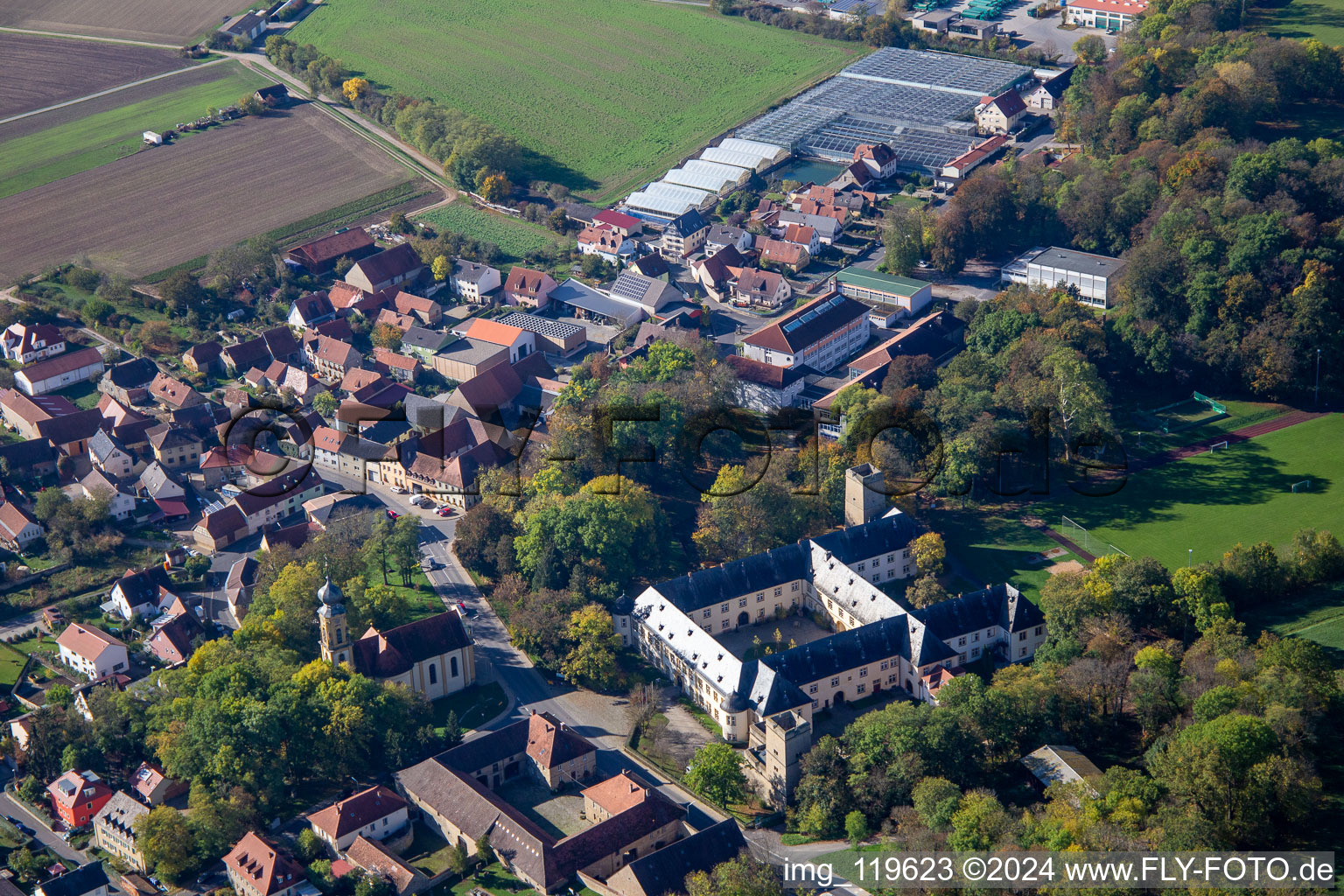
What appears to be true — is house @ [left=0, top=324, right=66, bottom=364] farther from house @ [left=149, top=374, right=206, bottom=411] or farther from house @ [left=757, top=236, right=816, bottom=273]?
house @ [left=757, top=236, right=816, bottom=273]

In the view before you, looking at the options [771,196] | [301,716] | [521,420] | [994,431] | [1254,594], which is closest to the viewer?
[301,716]

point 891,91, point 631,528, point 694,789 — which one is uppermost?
point 891,91

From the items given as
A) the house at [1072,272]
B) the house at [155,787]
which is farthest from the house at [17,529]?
the house at [1072,272]

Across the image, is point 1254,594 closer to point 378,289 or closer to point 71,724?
point 71,724

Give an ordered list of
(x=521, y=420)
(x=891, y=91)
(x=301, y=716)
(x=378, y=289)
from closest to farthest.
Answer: (x=301, y=716) < (x=521, y=420) < (x=378, y=289) < (x=891, y=91)

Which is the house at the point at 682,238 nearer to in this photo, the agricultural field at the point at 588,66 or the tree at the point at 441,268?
the agricultural field at the point at 588,66

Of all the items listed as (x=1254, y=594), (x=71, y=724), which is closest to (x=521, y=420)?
(x=71, y=724)
